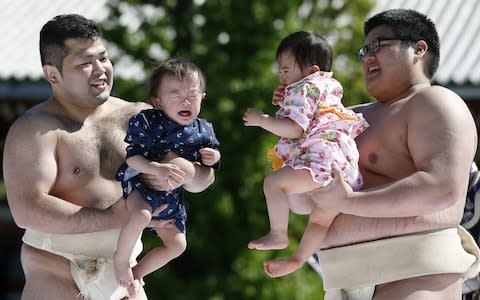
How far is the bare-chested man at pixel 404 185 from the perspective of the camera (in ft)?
12.2

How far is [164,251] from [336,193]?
0.71m

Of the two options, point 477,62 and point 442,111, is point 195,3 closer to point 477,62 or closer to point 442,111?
point 477,62

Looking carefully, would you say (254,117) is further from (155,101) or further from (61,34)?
(61,34)

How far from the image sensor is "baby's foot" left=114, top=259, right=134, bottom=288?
397cm

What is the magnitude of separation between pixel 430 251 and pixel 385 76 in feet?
2.00

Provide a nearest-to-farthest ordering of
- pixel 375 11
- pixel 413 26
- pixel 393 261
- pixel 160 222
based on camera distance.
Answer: pixel 393 261, pixel 413 26, pixel 160 222, pixel 375 11

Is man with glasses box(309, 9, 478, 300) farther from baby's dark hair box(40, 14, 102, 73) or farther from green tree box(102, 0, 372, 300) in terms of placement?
green tree box(102, 0, 372, 300)

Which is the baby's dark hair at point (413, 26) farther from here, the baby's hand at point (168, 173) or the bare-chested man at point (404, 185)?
the baby's hand at point (168, 173)

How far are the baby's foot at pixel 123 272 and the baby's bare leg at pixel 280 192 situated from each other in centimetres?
44

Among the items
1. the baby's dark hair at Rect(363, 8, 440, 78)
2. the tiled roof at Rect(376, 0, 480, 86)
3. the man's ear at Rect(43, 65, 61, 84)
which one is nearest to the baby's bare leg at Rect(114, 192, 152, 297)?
the man's ear at Rect(43, 65, 61, 84)

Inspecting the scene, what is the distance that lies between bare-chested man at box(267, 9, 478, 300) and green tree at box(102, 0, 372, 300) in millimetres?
5022

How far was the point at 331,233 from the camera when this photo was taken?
3.95m

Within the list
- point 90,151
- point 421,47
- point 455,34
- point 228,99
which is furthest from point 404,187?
point 455,34

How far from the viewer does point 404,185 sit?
3.68m
